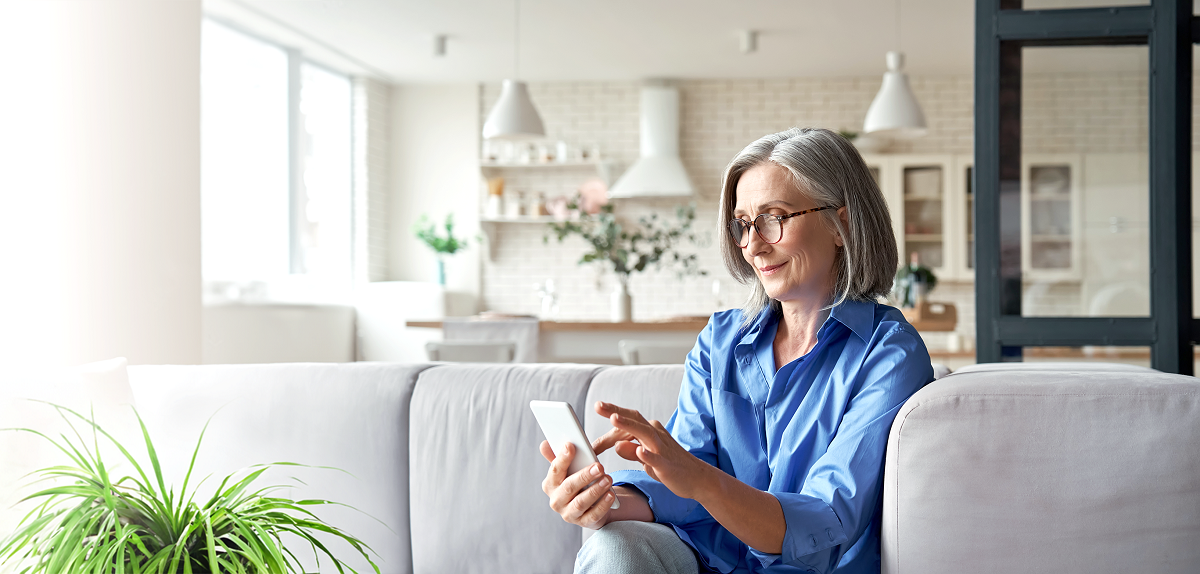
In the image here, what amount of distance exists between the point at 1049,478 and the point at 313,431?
4.44ft

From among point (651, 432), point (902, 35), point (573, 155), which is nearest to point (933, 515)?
point (651, 432)

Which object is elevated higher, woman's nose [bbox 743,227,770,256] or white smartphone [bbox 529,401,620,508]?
woman's nose [bbox 743,227,770,256]

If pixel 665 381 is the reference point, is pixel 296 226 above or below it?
above

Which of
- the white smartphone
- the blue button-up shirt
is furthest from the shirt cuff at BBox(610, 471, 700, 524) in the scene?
the white smartphone

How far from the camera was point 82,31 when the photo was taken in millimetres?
2514

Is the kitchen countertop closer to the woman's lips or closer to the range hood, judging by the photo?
the range hood

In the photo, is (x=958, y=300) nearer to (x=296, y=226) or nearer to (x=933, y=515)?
(x=296, y=226)

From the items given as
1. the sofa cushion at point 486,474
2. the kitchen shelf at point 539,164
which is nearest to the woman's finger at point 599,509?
the sofa cushion at point 486,474

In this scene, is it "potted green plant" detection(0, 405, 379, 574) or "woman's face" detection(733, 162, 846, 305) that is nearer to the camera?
"potted green plant" detection(0, 405, 379, 574)

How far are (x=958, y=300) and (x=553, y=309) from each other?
11.9ft

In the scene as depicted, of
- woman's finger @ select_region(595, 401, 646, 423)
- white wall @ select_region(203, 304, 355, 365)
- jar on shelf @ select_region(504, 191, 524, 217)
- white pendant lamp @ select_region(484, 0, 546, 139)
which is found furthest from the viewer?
jar on shelf @ select_region(504, 191, 524, 217)

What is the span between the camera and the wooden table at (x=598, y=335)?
14.4 ft

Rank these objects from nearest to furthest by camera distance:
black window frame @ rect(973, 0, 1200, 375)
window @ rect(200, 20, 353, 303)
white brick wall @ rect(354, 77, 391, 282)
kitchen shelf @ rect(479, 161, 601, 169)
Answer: black window frame @ rect(973, 0, 1200, 375) < window @ rect(200, 20, 353, 303) < white brick wall @ rect(354, 77, 391, 282) < kitchen shelf @ rect(479, 161, 601, 169)

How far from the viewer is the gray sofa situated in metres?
1.10
